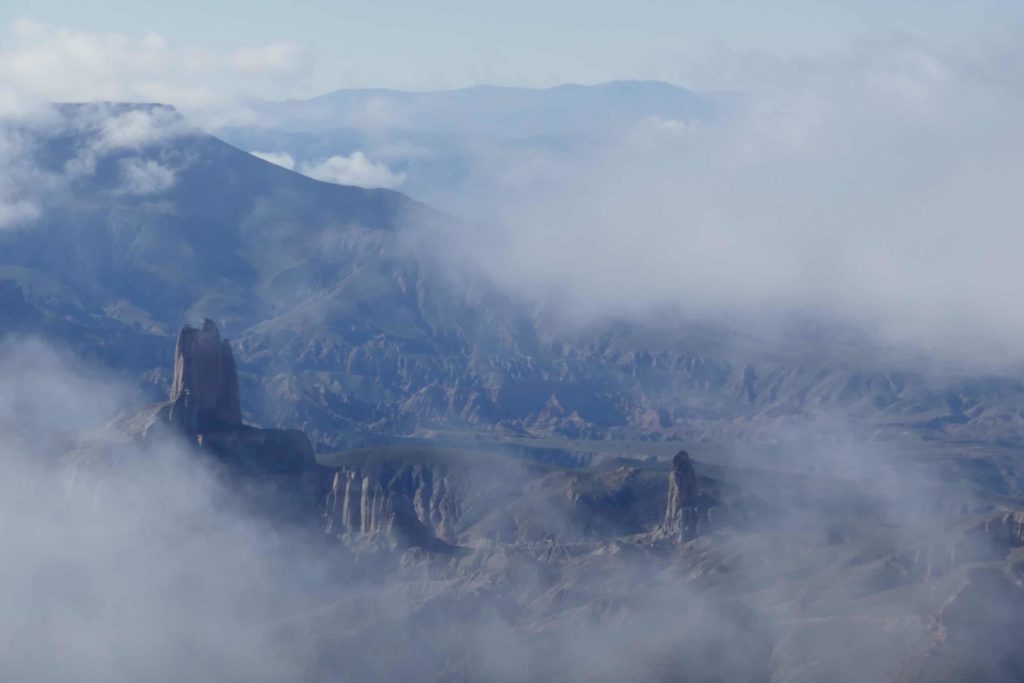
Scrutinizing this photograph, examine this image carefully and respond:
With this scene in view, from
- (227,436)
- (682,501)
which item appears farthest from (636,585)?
(227,436)

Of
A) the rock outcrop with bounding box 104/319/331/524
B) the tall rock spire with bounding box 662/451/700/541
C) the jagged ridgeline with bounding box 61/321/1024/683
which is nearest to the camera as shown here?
the jagged ridgeline with bounding box 61/321/1024/683

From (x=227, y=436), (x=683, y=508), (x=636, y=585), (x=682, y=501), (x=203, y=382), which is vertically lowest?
(x=636, y=585)

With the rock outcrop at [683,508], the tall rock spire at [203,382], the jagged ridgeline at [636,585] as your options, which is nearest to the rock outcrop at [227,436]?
the tall rock spire at [203,382]

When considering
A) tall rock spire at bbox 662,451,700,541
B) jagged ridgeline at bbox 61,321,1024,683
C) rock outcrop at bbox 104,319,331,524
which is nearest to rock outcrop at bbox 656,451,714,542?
tall rock spire at bbox 662,451,700,541

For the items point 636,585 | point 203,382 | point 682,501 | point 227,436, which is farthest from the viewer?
point 203,382

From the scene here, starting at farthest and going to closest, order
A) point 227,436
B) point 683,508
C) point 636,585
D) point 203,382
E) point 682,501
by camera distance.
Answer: point 203,382 < point 682,501 < point 227,436 < point 683,508 < point 636,585

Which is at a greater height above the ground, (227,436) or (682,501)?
(227,436)

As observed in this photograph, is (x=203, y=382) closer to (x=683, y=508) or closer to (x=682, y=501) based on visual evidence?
(x=682, y=501)

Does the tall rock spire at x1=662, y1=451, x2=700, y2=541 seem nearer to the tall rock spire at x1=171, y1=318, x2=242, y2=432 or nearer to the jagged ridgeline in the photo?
the jagged ridgeline
